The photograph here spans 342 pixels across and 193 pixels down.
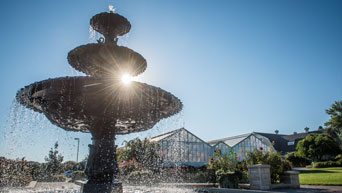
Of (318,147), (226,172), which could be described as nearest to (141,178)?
(226,172)

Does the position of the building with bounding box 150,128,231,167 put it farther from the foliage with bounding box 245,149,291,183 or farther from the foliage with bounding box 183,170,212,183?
the foliage with bounding box 245,149,291,183

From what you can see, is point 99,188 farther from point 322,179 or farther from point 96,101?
point 322,179

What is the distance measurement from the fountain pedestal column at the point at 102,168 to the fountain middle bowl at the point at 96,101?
54 centimetres

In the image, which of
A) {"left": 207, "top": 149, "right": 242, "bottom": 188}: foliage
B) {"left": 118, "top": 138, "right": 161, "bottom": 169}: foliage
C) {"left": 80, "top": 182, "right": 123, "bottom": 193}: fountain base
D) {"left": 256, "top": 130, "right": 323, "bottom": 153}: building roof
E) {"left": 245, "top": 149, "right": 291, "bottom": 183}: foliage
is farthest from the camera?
{"left": 256, "top": 130, "right": 323, "bottom": 153}: building roof

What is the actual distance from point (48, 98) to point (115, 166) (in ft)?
7.85

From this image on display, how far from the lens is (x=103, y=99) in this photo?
5465mm

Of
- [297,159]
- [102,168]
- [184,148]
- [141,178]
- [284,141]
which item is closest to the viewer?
[102,168]

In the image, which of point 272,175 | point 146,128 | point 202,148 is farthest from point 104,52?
point 202,148

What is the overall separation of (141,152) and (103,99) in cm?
2236

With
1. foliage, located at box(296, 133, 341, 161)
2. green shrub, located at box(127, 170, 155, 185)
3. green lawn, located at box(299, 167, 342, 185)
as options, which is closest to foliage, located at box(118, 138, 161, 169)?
green shrub, located at box(127, 170, 155, 185)

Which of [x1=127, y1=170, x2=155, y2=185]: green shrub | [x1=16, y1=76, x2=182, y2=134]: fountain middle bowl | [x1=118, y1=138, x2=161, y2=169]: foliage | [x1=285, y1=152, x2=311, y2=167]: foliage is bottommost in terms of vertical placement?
[x1=285, y1=152, x2=311, y2=167]: foliage

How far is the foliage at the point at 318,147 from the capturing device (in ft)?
131

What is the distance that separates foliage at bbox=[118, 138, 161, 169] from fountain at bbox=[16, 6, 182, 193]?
1872cm

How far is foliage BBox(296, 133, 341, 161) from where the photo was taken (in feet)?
131
